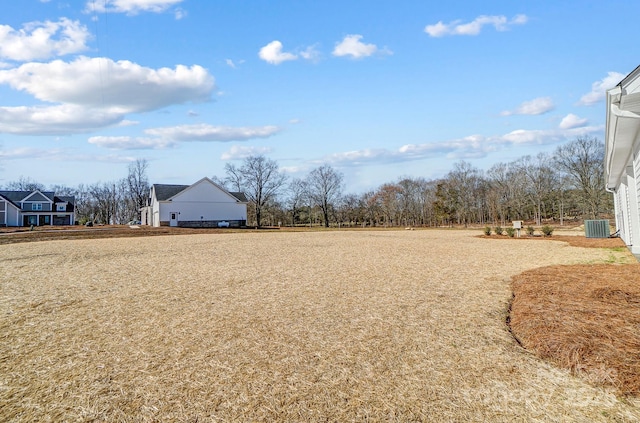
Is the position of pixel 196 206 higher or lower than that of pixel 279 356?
higher

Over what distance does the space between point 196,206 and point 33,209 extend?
24829 millimetres

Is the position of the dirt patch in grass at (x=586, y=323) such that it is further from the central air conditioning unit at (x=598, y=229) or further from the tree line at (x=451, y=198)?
the tree line at (x=451, y=198)

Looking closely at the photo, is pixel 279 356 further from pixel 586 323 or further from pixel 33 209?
pixel 33 209

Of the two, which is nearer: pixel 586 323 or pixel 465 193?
pixel 586 323

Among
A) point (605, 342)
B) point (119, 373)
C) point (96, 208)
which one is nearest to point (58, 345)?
point (119, 373)

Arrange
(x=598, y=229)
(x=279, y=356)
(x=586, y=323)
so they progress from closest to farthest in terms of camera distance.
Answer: (x=279, y=356) → (x=586, y=323) → (x=598, y=229)

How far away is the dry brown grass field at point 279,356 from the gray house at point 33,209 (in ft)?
167

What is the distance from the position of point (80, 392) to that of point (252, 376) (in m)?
1.43

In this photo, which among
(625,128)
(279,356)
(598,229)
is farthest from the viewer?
(598,229)

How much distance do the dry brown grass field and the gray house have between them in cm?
5080

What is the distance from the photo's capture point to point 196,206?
4394 centimetres

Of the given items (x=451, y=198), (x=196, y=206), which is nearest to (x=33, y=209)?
(x=196, y=206)

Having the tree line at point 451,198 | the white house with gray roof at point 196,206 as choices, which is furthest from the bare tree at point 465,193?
the white house with gray roof at point 196,206

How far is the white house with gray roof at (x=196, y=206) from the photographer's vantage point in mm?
42719
